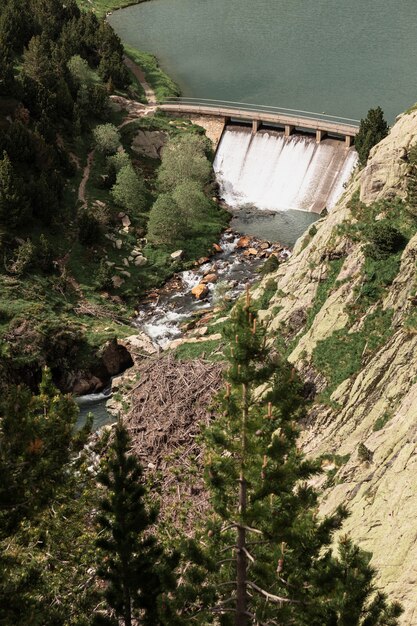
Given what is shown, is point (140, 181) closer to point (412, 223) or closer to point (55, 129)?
point (55, 129)

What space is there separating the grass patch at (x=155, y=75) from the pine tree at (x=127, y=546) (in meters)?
79.7

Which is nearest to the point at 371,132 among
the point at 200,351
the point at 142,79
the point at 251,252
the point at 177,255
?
the point at 251,252

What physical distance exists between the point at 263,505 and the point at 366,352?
15.6 m

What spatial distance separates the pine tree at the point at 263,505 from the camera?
1791 centimetres

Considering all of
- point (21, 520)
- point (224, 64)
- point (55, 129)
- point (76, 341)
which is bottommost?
point (76, 341)

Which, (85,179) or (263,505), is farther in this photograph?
(85,179)

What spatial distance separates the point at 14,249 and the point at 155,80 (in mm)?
50761

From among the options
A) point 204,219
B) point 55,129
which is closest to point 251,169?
point 204,219

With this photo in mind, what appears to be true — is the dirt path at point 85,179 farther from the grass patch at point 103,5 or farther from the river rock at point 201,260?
the grass patch at point 103,5

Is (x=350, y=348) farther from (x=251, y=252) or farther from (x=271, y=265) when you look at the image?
(x=251, y=252)

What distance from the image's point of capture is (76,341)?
5431 cm

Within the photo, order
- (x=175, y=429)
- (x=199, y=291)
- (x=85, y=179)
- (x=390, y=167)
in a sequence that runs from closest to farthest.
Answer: (x=390, y=167) < (x=175, y=429) < (x=199, y=291) < (x=85, y=179)

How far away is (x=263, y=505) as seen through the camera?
727 inches

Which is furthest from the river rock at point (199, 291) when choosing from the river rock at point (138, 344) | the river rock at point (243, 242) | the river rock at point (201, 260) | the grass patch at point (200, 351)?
the grass patch at point (200, 351)
